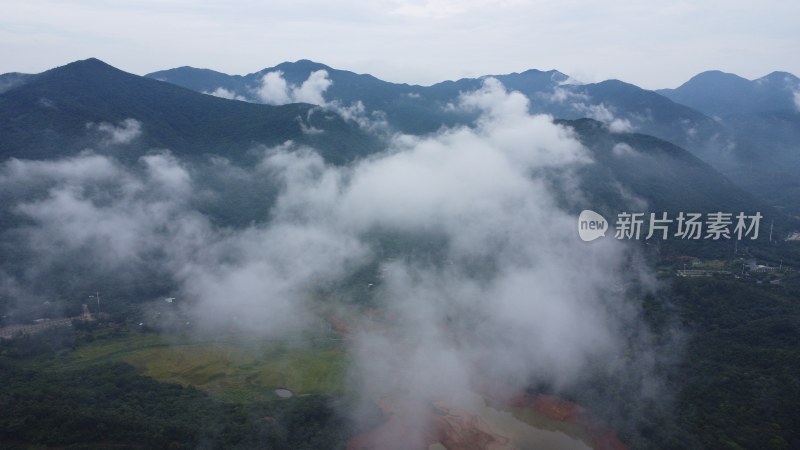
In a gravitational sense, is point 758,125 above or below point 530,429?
above

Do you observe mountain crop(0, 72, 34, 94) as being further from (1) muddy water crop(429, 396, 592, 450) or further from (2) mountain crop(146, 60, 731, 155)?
(1) muddy water crop(429, 396, 592, 450)

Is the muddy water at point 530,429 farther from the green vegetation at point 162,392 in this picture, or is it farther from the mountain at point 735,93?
the mountain at point 735,93

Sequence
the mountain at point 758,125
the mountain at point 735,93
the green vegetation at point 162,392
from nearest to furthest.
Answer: the green vegetation at point 162,392
the mountain at point 758,125
the mountain at point 735,93

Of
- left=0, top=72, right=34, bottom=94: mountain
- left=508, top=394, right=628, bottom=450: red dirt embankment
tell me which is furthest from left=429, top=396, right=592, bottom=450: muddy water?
left=0, top=72, right=34, bottom=94: mountain

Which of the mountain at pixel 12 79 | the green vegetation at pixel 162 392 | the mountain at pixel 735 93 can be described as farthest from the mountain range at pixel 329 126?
the mountain at pixel 735 93

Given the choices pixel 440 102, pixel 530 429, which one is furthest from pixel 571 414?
pixel 440 102

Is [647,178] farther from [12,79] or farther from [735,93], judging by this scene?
[735,93]

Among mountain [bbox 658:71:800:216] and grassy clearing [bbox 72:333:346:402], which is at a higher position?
mountain [bbox 658:71:800:216]
